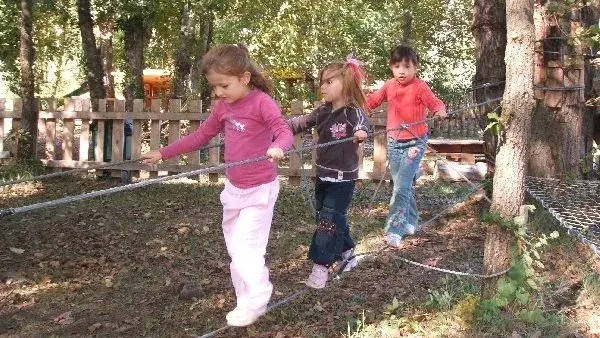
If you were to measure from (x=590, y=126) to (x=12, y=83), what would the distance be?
1763cm

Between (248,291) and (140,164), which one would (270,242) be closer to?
(248,291)

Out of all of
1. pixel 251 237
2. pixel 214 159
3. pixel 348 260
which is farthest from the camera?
pixel 214 159

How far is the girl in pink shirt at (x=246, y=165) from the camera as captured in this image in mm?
3127

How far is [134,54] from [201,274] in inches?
382

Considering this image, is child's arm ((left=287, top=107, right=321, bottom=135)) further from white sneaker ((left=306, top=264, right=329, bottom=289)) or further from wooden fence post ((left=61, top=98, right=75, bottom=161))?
wooden fence post ((left=61, top=98, right=75, bottom=161))

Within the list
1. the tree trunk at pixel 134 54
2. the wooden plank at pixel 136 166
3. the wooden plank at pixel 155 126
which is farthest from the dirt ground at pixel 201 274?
the tree trunk at pixel 134 54

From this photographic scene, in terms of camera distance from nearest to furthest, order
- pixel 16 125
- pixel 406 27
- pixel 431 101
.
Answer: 1. pixel 431 101
2. pixel 16 125
3. pixel 406 27

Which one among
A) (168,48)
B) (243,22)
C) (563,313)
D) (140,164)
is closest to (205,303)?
(563,313)

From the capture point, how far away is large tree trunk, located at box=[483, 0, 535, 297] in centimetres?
350

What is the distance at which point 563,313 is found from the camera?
147 inches

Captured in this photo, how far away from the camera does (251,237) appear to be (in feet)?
10.5

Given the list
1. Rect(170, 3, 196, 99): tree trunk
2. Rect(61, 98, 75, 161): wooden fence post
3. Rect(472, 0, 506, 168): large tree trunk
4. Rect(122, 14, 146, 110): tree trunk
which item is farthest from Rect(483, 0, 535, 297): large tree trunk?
Rect(170, 3, 196, 99): tree trunk

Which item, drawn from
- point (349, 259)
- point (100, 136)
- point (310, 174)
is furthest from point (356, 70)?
point (100, 136)

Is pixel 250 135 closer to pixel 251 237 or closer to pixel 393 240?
pixel 251 237
